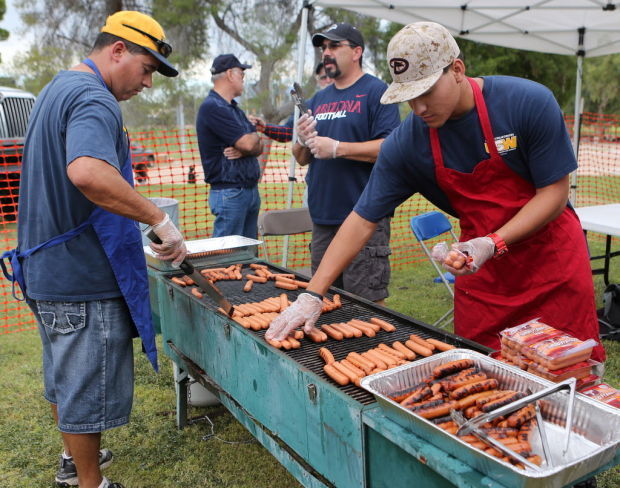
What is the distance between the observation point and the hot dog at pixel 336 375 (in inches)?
79.4

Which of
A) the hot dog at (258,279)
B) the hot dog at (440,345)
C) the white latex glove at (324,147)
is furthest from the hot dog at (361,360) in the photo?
the white latex glove at (324,147)

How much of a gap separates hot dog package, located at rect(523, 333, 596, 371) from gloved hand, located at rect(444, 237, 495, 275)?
1.42ft

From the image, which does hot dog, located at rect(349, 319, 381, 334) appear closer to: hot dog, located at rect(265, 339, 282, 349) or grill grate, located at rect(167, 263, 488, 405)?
grill grate, located at rect(167, 263, 488, 405)

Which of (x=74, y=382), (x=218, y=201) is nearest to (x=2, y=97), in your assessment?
(x=218, y=201)

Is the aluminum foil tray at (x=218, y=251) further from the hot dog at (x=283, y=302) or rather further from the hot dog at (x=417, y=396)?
the hot dog at (x=417, y=396)

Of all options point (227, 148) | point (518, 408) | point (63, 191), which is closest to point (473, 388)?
point (518, 408)

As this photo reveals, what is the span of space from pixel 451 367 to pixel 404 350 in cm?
44

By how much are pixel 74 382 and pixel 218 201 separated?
2.79 metres

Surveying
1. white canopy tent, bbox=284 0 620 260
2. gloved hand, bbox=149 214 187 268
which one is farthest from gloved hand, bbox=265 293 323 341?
white canopy tent, bbox=284 0 620 260

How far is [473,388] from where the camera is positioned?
173cm

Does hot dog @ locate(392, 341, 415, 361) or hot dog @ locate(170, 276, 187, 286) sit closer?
hot dog @ locate(392, 341, 415, 361)

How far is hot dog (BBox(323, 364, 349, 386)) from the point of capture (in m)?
2.02

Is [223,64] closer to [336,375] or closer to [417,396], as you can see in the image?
[336,375]

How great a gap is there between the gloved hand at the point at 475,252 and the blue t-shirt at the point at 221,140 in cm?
336
